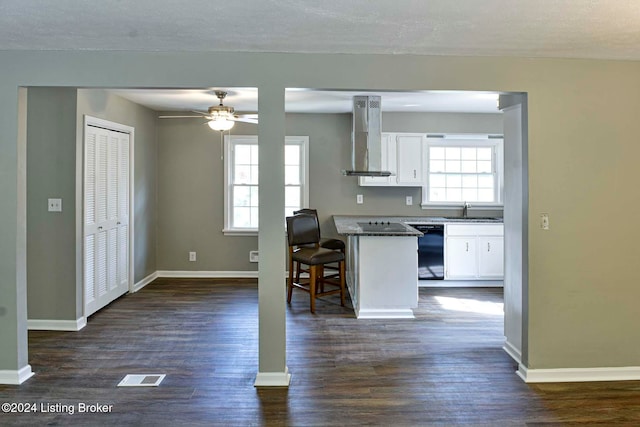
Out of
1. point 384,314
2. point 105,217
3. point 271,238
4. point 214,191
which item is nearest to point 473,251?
point 384,314

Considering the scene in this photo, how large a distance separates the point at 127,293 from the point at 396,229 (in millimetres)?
3309

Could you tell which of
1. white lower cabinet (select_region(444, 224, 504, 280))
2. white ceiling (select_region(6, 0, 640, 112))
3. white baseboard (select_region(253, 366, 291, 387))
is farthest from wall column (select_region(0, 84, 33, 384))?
white lower cabinet (select_region(444, 224, 504, 280))

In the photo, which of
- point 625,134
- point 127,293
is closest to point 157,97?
point 127,293

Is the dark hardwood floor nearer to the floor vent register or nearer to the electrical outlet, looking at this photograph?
the floor vent register

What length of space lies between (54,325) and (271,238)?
255 centimetres

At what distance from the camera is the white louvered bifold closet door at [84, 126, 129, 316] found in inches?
183

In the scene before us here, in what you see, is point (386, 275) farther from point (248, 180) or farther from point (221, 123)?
point (248, 180)

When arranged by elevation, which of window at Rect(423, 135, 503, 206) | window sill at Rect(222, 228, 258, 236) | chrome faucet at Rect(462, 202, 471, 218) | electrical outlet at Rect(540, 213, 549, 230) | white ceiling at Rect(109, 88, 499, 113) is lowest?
window sill at Rect(222, 228, 258, 236)

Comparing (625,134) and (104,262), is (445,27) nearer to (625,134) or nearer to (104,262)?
(625,134)

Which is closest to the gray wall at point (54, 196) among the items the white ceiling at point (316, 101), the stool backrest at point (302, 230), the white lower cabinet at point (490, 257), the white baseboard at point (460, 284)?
the white ceiling at point (316, 101)

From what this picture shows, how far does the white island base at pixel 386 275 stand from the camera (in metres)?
4.68

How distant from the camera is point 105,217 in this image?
16.6 ft

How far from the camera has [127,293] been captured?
5672 millimetres

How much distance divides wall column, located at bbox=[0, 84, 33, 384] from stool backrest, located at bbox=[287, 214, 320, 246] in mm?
2576
